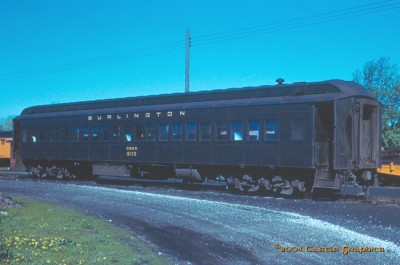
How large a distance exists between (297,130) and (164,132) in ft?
21.8

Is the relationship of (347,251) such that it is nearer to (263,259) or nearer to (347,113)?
(263,259)

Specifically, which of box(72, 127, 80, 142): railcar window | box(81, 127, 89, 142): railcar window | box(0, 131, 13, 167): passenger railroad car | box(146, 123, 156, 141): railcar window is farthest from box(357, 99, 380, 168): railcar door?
box(0, 131, 13, 167): passenger railroad car

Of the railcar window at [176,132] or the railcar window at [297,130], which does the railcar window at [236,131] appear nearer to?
the railcar window at [297,130]

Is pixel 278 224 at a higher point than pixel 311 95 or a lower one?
lower

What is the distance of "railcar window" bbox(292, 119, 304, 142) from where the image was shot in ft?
55.4

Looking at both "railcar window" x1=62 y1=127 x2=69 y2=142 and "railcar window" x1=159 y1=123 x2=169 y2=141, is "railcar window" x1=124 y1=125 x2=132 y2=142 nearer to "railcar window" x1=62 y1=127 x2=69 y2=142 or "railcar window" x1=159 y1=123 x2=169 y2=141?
"railcar window" x1=159 y1=123 x2=169 y2=141

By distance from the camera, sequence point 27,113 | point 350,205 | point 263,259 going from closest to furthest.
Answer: point 263,259 < point 350,205 < point 27,113

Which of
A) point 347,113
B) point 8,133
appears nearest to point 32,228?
point 347,113

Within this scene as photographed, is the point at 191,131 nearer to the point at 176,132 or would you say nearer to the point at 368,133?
the point at 176,132

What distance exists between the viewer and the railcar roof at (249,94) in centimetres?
1680

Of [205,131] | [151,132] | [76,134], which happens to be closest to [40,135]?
[76,134]

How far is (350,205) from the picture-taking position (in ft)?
49.3

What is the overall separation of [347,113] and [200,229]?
7914mm

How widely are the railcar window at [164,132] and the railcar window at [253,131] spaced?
4.37 metres
